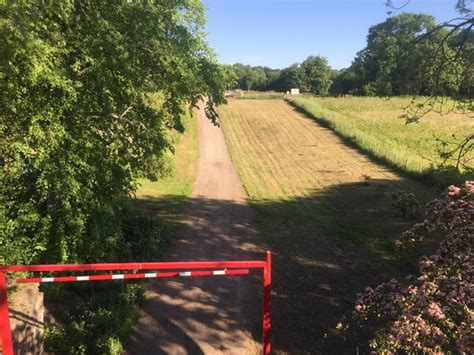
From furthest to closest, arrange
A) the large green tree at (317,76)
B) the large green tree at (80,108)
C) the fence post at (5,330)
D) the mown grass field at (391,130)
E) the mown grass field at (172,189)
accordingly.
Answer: the large green tree at (317,76)
the mown grass field at (391,130)
the mown grass field at (172,189)
the large green tree at (80,108)
the fence post at (5,330)

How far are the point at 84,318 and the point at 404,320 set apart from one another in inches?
261

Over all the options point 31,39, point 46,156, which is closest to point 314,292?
point 46,156

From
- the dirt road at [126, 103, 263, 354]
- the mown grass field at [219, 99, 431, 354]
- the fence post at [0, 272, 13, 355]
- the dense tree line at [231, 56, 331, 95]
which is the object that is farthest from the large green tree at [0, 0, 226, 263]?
the dense tree line at [231, 56, 331, 95]

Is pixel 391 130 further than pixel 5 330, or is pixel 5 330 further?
pixel 391 130

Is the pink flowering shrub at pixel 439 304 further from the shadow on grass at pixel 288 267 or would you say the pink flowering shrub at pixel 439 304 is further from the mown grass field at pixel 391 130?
the mown grass field at pixel 391 130

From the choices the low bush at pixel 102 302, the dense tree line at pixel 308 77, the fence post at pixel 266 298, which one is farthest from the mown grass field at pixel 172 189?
the dense tree line at pixel 308 77

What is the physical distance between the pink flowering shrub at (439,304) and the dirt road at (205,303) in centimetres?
388

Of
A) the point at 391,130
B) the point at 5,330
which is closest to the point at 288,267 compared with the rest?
the point at 5,330

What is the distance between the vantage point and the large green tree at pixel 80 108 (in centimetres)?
834

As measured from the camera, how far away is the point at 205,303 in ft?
33.6

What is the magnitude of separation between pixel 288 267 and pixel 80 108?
7.23m

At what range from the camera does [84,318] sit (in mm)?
8883

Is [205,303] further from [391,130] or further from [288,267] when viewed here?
[391,130]

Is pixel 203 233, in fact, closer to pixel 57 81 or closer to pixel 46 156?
pixel 46 156
